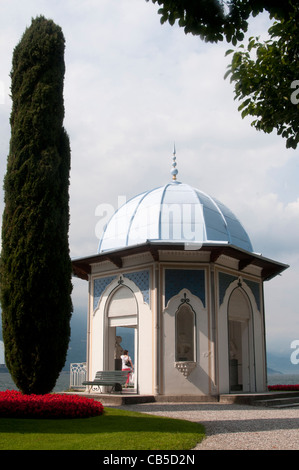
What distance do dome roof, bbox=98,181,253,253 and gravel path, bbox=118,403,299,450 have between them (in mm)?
4975

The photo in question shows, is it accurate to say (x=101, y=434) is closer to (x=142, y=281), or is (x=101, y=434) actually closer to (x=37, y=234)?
(x=37, y=234)

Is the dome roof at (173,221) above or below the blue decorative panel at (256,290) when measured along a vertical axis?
above

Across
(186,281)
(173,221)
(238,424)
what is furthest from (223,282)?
(238,424)

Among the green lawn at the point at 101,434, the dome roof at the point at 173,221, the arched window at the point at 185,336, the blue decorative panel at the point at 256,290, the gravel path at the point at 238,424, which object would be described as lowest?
the gravel path at the point at 238,424

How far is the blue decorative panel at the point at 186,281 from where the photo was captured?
15188 millimetres

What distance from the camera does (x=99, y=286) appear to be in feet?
55.7

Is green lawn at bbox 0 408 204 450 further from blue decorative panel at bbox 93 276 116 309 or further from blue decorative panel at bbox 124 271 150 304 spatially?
blue decorative panel at bbox 93 276 116 309

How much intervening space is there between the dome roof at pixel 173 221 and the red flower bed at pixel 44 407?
21.2 feet

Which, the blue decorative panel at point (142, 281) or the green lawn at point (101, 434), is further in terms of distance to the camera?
the blue decorative panel at point (142, 281)

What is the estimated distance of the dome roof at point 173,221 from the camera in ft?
52.8

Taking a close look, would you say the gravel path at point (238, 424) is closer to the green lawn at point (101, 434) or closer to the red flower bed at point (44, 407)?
the green lawn at point (101, 434)

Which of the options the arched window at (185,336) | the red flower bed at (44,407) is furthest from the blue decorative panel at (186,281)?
the red flower bed at (44,407)

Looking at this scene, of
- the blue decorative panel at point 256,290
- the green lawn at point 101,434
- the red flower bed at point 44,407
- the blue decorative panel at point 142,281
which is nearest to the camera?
the green lawn at point 101,434

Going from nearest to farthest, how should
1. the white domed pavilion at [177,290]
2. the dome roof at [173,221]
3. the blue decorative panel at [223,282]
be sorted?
the white domed pavilion at [177,290]
the blue decorative panel at [223,282]
the dome roof at [173,221]
